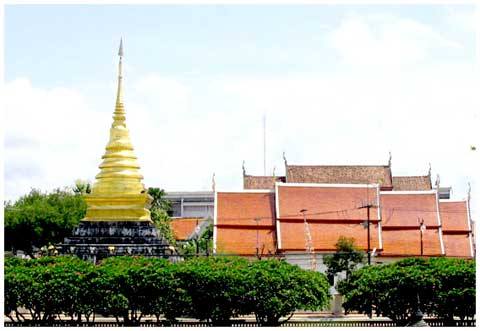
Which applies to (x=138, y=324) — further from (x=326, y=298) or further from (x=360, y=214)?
(x=360, y=214)

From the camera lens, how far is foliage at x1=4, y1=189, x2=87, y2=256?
1737 inches

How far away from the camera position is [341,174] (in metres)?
50.6

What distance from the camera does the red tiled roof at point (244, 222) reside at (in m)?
39.3

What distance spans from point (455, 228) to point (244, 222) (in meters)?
9.98

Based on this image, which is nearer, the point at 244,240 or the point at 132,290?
the point at 132,290

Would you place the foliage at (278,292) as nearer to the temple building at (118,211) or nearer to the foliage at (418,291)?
the foliage at (418,291)

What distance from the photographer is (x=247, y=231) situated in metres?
40.1

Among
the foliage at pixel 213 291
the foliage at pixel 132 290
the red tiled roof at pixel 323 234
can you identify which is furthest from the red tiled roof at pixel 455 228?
the foliage at pixel 132 290

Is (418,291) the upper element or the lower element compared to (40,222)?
lower

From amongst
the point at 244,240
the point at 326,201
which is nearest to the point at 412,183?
the point at 326,201

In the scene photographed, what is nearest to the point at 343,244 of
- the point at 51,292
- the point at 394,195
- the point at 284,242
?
the point at 284,242

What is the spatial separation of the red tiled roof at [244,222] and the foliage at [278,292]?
19114mm

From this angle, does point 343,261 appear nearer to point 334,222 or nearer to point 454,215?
point 334,222

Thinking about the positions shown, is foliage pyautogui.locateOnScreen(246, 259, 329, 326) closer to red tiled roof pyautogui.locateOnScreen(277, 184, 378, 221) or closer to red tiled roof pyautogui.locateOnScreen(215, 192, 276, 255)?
red tiled roof pyautogui.locateOnScreen(215, 192, 276, 255)
